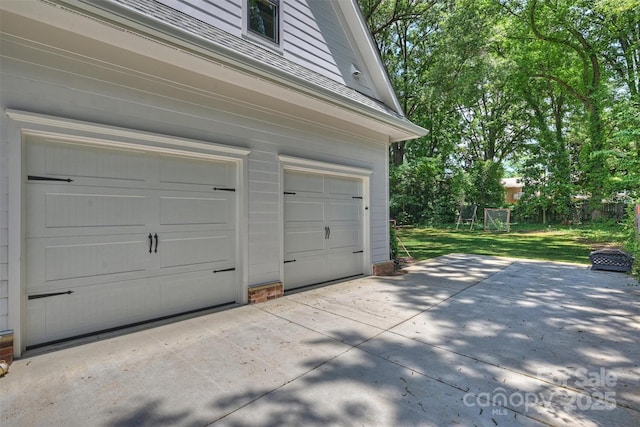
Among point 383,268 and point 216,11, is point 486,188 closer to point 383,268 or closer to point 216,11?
point 383,268

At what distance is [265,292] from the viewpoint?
4.50 m

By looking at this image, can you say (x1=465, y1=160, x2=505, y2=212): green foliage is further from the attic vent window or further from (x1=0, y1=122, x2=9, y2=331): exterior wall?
(x1=0, y1=122, x2=9, y2=331): exterior wall

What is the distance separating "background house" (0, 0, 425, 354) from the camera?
276 centimetres

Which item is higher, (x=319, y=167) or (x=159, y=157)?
(x=319, y=167)

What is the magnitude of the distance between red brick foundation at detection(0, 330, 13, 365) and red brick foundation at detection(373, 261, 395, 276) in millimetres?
5352

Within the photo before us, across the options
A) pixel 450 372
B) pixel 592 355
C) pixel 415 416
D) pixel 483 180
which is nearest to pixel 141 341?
pixel 415 416

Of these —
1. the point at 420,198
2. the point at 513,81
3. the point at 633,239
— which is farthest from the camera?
the point at 420,198

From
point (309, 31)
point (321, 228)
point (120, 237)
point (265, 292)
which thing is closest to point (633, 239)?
point (321, 228)

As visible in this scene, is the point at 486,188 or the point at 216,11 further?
the point at 486,188

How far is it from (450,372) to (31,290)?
12.6 feet

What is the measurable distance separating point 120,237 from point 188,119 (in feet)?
5.21

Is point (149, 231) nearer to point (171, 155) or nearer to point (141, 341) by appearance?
point (171, 155)

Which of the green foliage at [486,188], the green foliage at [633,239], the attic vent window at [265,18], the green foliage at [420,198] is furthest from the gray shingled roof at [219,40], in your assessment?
the green foliage at [486,188]

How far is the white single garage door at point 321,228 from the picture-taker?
5.05 meters
